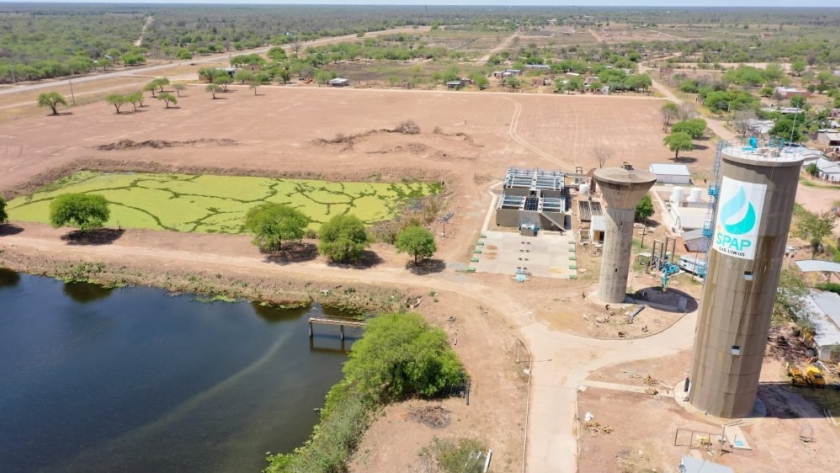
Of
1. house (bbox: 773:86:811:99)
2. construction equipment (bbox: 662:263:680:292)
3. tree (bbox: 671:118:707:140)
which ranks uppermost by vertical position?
house (bbox: 773:86:811:99)

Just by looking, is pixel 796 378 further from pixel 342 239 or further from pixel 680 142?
pixel 680 142

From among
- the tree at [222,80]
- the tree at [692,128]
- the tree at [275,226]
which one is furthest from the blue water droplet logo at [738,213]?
the tree at [222,80]

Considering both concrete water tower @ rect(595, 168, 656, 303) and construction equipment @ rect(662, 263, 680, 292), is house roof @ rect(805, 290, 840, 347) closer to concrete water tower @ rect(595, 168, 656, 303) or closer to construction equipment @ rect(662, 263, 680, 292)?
construction equipment @ rect(662, 263, 680, 292)

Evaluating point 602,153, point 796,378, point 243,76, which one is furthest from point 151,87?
point 796,378

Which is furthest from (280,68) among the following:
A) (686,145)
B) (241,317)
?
(241,317)

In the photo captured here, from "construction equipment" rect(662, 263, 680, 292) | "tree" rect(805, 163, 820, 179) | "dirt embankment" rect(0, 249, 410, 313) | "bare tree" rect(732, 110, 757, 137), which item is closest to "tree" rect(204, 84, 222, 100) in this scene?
"dirt embankment" rect(0, 249, 410, 313)

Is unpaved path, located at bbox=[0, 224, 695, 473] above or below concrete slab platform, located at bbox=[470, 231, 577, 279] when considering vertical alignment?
below
